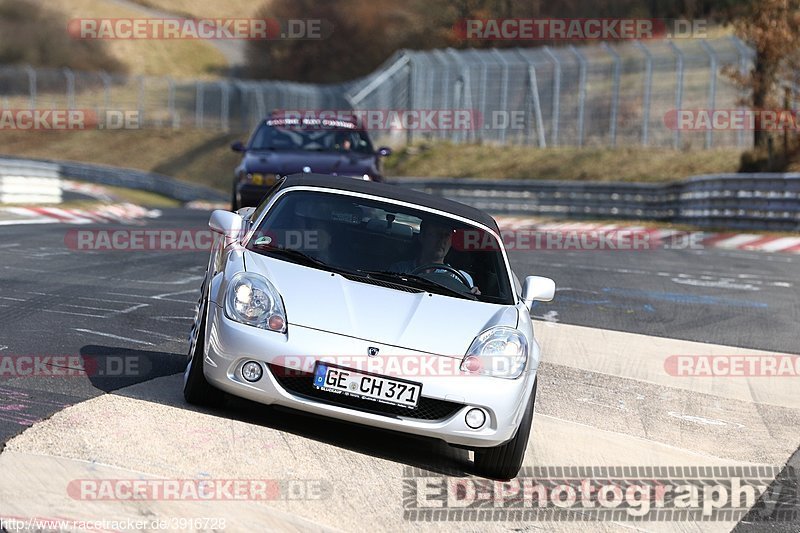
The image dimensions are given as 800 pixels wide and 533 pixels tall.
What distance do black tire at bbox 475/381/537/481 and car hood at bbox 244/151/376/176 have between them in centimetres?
999

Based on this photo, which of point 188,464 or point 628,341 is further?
point 628,341

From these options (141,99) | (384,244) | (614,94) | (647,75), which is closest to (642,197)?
(647,75)

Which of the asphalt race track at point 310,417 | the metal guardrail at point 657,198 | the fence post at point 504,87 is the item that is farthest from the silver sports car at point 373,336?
the fence post at point 504,87

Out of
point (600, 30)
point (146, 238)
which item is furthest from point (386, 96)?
point (146, 238)

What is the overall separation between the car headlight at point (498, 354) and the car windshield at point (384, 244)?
48 centimetres

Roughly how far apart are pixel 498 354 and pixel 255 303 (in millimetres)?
1264

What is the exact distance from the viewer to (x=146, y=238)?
16.2 metres

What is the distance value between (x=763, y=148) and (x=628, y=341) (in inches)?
674

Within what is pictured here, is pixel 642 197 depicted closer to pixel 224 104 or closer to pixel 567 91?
pixel 567 91

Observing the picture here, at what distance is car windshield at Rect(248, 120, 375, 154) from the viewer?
16.6m

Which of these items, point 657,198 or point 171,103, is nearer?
point 657,198

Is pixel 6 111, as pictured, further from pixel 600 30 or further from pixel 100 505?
pixel 100 505

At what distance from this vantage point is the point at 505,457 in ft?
19.9

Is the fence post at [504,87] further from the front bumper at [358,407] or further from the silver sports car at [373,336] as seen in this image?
the front bumper at [358,407]
